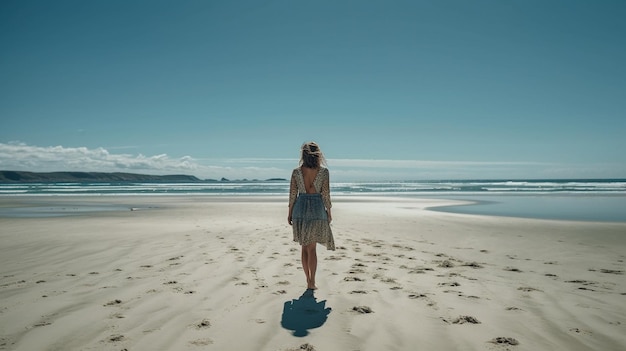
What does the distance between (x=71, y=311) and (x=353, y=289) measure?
3.63 meters

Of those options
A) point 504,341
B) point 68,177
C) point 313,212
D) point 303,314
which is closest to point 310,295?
point 303,314

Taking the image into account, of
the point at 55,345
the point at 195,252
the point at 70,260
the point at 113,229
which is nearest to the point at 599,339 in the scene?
the point at 55,345

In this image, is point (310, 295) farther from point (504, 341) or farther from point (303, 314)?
point (504, 341)

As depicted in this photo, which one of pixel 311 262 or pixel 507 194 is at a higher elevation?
pixel 311 262

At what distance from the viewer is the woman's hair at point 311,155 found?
5457mm

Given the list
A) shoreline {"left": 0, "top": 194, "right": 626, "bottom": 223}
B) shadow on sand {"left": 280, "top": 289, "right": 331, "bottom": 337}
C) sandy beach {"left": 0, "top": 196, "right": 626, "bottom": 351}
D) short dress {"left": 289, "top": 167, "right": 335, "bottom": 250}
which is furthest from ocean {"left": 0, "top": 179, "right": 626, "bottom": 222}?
shadow on sand {"left": 280, "top": 289, "right": 331, "bottom": 337}

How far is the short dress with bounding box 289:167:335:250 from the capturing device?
5504 mm

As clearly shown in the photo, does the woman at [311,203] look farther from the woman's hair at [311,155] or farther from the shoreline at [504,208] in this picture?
the shoreline at [504,208]

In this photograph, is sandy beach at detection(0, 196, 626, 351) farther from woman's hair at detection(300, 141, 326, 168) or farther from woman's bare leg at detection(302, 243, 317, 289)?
woman's hair at detection(300, 141, 326, 168)

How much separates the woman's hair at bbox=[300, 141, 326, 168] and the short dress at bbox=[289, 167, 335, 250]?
12 centimetres

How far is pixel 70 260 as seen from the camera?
7.55 metres

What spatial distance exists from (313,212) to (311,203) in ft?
0.44

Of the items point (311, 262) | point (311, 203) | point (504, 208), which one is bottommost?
point (504, 208)

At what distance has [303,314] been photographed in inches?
176
